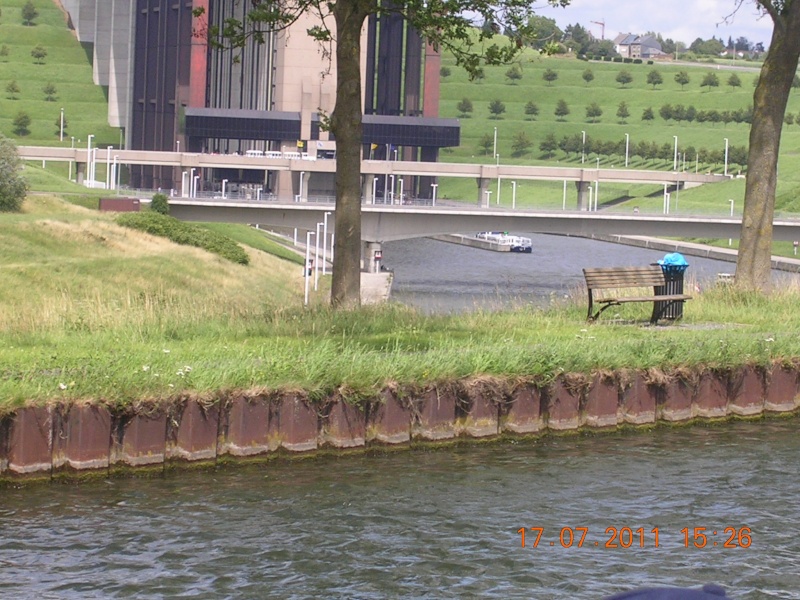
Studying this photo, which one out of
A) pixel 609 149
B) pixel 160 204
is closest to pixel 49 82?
pixel 609 149

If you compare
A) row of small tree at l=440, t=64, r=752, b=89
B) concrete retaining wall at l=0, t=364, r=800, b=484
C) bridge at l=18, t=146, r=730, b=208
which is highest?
row of small tree at l=440, t=64, r=752, b=89

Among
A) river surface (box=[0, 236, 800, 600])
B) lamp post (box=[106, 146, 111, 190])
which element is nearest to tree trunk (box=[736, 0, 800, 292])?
river surface (box=[0, 236, 800, 600])

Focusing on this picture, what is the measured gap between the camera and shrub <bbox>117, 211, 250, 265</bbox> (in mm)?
65250

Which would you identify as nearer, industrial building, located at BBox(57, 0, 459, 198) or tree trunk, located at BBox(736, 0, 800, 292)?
tree trunk, located at BBox(736, 0, 800, 292)

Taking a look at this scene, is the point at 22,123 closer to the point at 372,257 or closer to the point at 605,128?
the point at 605,128

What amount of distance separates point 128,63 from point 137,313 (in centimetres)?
11663

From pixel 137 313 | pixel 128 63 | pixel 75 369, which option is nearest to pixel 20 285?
pixel 137 313

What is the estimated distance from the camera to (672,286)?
2320 centimetres

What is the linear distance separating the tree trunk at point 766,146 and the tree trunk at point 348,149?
8.10 metres

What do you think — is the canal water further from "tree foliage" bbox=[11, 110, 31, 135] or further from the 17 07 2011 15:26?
"tree foliage" bbox=[11, 110, 31, 135]

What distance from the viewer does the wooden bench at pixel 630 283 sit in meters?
22.2

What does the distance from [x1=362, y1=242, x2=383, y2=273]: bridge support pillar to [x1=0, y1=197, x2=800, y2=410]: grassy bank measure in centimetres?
5379

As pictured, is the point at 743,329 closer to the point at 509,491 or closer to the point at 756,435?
the point at 756,435

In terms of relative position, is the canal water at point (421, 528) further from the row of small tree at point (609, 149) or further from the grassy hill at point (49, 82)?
the row of small tree at point (609, 149)
